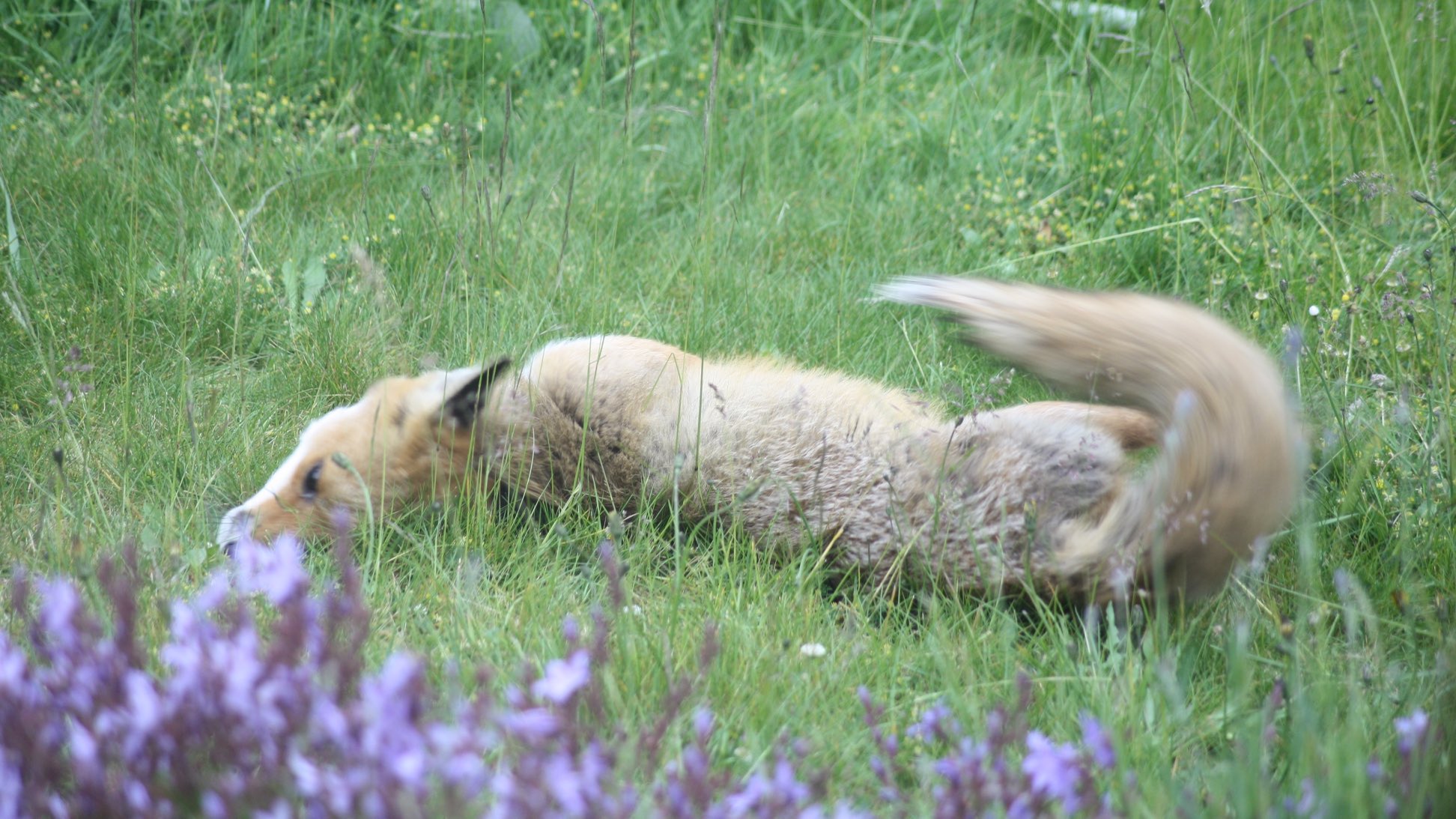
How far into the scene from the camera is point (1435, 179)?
473 centimetres

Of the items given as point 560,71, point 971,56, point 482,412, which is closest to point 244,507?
point 482,412

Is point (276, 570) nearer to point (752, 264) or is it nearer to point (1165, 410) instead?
point (1165, 410)

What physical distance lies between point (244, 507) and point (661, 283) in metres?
2.06

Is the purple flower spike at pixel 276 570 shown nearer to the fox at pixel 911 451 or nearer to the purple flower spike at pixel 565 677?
the purple flower spike at pixel 565 677

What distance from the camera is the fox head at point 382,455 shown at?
11.4 feet

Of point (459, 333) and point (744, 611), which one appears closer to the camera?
point (744, 611)

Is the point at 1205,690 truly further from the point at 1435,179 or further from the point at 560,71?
the point at 560,71

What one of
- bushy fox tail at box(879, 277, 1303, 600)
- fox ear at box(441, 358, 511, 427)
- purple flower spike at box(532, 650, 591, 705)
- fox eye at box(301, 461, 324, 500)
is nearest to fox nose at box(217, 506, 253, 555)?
fox eye at box(301, 461, 324, 500)

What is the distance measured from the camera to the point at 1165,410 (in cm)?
306

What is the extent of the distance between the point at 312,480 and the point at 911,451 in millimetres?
1931

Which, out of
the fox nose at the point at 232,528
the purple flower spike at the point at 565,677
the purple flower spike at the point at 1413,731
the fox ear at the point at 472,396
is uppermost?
the purple flower spike at the point at 565,677

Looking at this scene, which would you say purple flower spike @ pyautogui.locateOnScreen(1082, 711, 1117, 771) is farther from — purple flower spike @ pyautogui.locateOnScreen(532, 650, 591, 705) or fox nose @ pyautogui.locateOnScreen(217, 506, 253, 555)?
fox nose @ pyautogui.locateOnScreen(217, 506, 253, 555)

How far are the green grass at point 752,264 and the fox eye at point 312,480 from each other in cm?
22

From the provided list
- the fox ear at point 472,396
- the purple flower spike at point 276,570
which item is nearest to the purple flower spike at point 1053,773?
the purple flower spike at point 276,570
